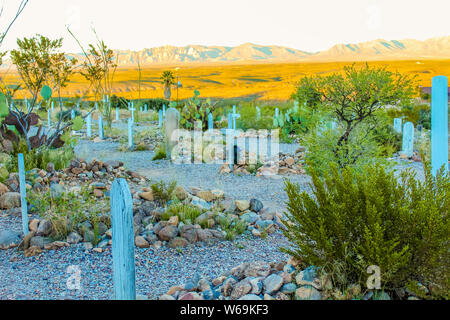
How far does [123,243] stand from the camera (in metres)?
2.37

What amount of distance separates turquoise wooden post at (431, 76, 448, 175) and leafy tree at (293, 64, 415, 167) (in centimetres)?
261

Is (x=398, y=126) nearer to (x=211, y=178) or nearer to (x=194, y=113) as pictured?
(x=194, y=113)

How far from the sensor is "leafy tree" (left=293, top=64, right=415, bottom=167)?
19.5ft

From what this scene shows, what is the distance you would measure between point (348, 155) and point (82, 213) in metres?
3.82

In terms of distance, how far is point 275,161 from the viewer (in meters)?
8.48

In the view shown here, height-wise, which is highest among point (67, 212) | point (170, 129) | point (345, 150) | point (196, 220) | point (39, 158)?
point (170, 129)

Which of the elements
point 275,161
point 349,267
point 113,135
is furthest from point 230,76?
point 349,267

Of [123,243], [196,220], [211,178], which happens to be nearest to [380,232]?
[123,243]

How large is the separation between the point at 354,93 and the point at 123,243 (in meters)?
4.82

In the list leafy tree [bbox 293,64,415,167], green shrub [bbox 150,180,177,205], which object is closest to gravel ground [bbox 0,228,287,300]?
green shrub [bbox 150,180,177,205]

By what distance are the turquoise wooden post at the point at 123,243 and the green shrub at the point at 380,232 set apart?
1.08m

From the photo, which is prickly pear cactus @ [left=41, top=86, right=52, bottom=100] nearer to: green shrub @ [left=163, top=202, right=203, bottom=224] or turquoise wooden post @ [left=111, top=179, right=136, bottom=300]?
green shrub @ [left=163, top=202, right=203, bottom=224]

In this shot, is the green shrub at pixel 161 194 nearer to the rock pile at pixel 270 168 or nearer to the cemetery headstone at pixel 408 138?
the rock pile at pixel 270 168

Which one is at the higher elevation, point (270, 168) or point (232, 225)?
point (270, 168)
